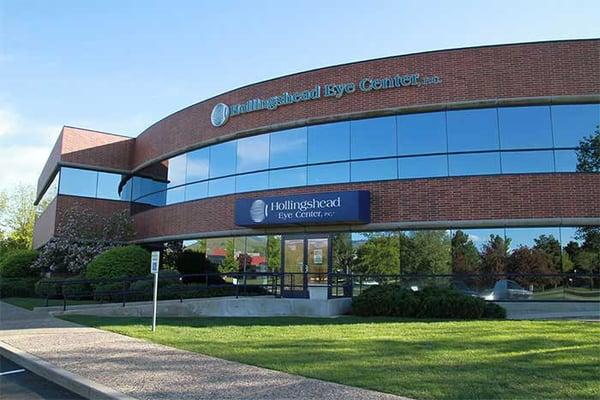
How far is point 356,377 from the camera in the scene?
708 cm

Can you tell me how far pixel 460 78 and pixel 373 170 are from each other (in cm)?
413

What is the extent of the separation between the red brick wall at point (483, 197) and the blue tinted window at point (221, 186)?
3722 millimetres

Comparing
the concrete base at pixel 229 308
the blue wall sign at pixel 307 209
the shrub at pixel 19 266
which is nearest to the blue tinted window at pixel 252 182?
the blue wall sign at pixel 307 209

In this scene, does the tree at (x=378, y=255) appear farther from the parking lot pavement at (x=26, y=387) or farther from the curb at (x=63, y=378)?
the parking lot pavement at (x=26, y=387)

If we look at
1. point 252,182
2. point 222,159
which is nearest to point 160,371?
point 252,182

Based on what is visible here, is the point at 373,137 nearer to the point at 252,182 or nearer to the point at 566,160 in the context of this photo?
the point at 252,182

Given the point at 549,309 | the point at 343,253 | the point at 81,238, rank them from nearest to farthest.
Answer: the point at 549,309 < the point at 343,253 < the point at 81,238

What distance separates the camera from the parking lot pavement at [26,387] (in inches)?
279

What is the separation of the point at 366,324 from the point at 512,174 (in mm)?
7680

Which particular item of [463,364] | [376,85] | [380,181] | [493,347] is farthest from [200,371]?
[376,85]

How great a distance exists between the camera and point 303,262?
65.6 ft

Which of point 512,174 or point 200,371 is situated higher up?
point 512,174

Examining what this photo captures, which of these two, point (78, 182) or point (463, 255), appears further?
point (78, 182)

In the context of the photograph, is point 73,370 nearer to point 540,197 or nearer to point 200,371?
point 200,371
